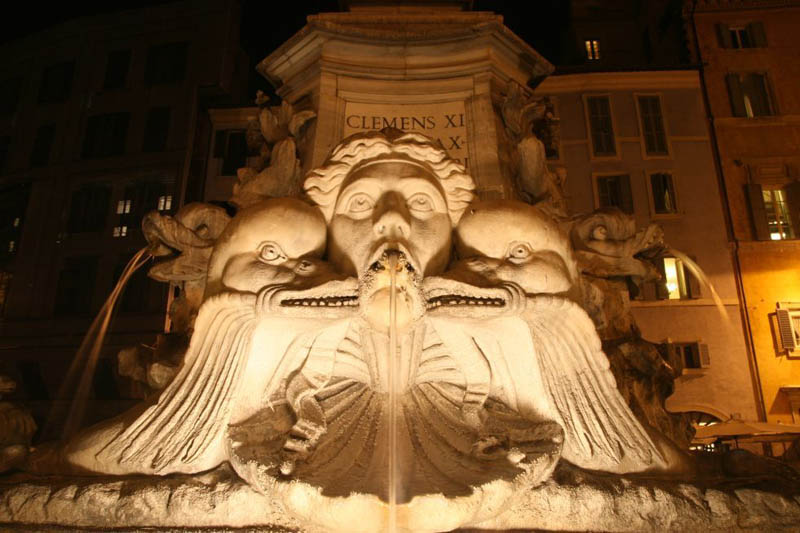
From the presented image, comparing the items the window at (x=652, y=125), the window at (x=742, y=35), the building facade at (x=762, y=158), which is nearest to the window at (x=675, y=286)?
the building facade at (x=762, y=158)

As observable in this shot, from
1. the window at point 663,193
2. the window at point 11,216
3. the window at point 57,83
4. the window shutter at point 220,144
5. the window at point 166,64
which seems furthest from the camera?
the window at point 57,83

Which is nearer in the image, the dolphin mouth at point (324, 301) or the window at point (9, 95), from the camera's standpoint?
the dolphin mouth at point (324, 301)

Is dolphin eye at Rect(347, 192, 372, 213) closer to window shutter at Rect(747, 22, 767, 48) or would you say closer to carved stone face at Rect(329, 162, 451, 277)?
carved stone face at Rect(329, 162, 451, 277)

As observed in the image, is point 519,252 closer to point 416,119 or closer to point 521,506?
point 521,506

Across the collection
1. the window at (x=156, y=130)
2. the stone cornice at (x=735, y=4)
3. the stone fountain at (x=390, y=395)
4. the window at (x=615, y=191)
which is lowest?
the stone fountain at (x=390, y=395)

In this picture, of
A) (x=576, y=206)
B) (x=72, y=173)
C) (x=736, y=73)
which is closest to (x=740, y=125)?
(x=736, y=73)

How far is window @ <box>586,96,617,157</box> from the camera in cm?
2192

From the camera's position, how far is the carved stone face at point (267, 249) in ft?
10.5

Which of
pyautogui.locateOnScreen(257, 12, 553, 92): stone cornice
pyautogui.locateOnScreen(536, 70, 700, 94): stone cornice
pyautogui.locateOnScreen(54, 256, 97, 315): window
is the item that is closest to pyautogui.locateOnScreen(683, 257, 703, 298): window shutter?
pyautogui.locateOnScreen(536, 70, 700, 94): stone cornice

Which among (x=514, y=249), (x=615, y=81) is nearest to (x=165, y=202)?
(x=615, y=81)

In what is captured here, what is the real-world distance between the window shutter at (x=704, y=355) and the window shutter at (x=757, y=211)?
4.32 meters

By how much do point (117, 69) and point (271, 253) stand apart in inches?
1076

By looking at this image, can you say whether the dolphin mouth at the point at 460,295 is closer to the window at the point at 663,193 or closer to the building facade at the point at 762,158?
the building facade at the point at 762,158

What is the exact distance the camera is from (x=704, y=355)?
61.2 ft
